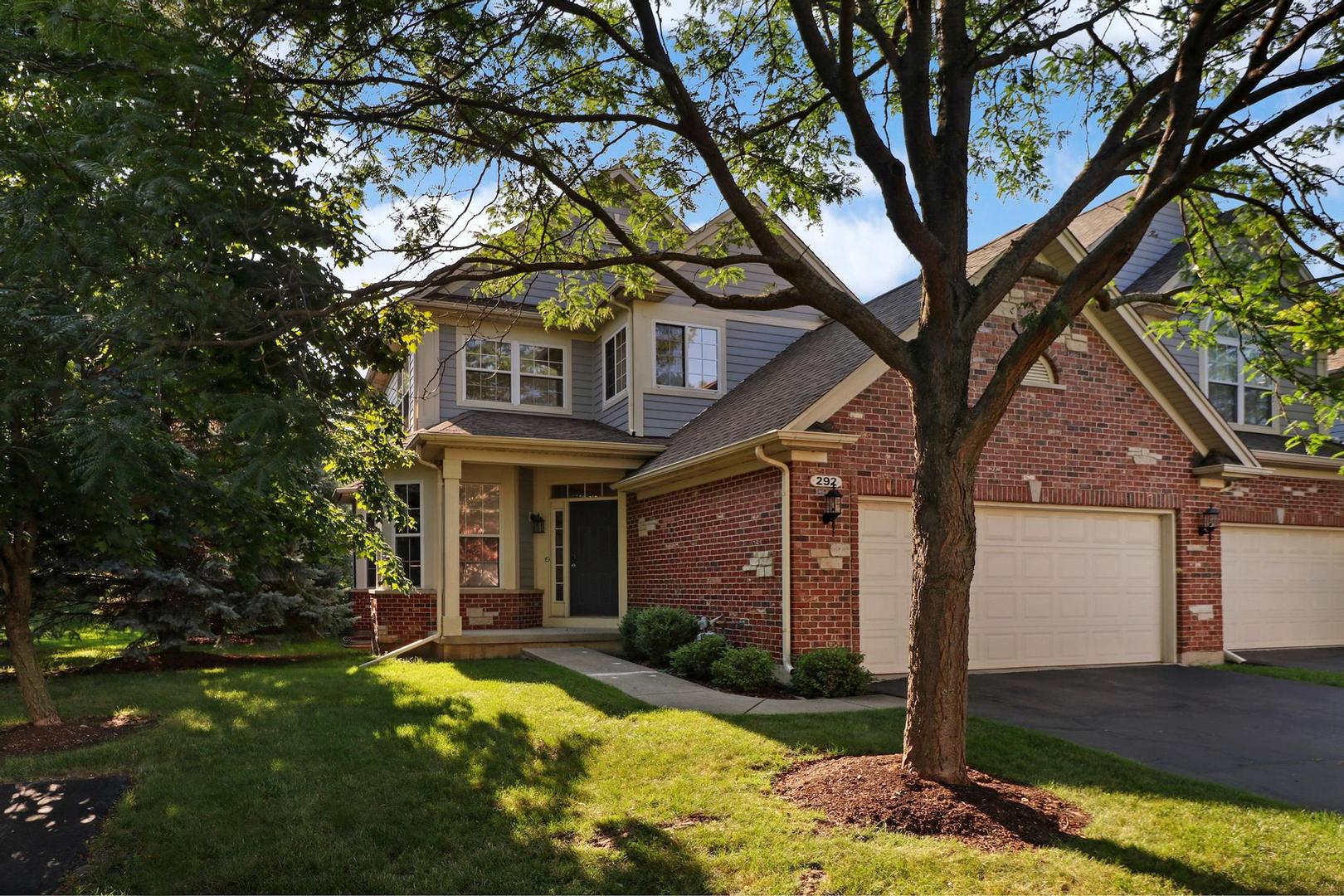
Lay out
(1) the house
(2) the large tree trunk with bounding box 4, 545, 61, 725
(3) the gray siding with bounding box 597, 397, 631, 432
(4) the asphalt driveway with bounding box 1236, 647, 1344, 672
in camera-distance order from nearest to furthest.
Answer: (2) the large tree trunk with bounding box 4, 545, 61, 725 < (1) the house < (4) the asphalt driveway with bounding box 1236, 647, 1344, 672 < (3) the gray siding with bounding box 597, 397, 631, 432

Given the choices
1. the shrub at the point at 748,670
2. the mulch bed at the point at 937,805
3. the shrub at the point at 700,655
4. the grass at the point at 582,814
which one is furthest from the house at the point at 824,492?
the mulch bed at the point at 937,805

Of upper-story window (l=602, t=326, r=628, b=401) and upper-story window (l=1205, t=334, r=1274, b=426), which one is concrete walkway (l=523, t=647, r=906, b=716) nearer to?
upper-story window (l=602, t=326, r=628, b=401)

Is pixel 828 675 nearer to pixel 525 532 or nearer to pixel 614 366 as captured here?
pixel 525 532

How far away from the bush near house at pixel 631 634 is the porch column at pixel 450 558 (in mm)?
2428

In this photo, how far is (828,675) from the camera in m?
9.66

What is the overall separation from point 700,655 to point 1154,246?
12.7 m

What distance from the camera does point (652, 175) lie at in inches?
346

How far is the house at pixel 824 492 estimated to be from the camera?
10766 mm

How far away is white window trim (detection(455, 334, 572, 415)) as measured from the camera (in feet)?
50.3

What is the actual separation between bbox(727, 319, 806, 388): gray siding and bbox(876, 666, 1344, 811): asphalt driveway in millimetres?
6718

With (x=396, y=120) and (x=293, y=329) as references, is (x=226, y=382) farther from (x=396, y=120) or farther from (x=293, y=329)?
(x=396, y=120)

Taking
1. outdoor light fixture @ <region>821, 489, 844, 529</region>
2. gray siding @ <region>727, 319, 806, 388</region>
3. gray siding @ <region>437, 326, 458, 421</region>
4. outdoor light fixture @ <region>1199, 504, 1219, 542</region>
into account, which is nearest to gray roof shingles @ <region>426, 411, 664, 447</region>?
gray siding @ <region>437, 326, 458, 421</region>

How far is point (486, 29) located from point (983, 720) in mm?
7410

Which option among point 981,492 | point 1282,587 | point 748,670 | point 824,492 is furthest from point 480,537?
point 1282,587
